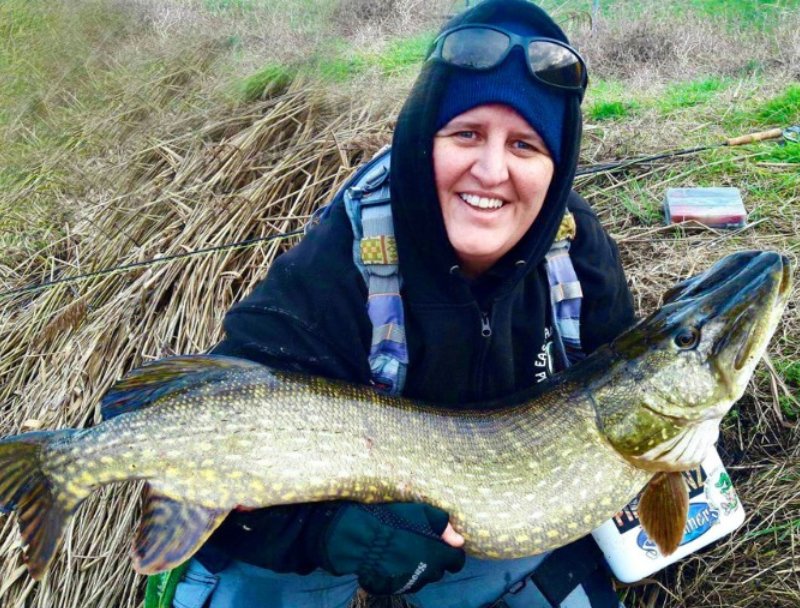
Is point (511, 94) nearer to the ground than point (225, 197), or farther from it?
farther from it

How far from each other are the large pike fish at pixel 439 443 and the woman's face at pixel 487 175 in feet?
1.28

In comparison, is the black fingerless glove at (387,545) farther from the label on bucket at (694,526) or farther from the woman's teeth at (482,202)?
the woman's teeth at (482,202)

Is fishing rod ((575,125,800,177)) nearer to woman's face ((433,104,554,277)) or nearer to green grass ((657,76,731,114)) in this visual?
green grass ((657,76,731,114))

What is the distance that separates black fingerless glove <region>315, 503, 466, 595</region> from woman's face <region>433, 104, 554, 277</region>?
59 cm

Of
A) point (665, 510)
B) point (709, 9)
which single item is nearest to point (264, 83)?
point (665, 510)

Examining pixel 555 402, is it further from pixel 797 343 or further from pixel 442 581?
pixel 797 343

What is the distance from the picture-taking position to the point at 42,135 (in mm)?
3943

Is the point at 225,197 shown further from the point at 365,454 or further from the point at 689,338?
the point at 689,338

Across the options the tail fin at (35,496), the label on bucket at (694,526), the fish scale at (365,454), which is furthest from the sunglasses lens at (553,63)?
the tail fin at (35,496)

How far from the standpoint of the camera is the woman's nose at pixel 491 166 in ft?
4.53

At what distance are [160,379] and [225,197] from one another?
1.60m

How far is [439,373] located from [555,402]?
0.92 ft

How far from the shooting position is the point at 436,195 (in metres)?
1.45

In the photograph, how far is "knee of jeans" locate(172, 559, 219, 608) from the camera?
1554 mm
